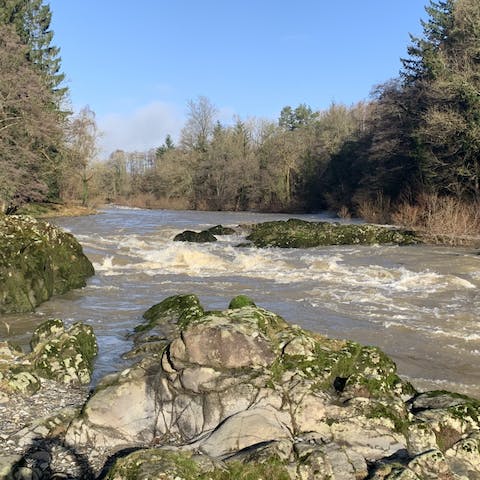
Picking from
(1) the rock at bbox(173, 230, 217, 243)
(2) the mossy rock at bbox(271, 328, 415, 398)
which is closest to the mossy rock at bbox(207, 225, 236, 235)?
(1) the rock at bbox(173, 230, 217, 243)

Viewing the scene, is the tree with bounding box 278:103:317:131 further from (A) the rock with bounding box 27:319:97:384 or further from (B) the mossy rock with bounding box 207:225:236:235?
(A) the rock with bounding box 27:319:97:384

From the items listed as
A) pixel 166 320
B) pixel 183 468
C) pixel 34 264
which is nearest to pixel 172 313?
pixel 166 320

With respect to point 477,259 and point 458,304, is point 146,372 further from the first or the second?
point 477,259

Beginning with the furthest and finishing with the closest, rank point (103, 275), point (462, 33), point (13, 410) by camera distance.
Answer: point (462, 33)
point (103, 275)
point (13, 410)

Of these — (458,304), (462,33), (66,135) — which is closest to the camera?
(458,304)

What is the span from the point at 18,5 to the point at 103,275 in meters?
42.1

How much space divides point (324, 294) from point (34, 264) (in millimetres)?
7079

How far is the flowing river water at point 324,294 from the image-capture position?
8.80 metres

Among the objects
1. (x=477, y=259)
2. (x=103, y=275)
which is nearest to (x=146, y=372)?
(x=103, y=275)

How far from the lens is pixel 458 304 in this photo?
12.3 m

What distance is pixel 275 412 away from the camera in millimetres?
5031

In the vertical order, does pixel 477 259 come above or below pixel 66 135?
below

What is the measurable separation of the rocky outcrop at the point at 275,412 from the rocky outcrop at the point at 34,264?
629cm

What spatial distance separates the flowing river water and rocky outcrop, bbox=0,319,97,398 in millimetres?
397
